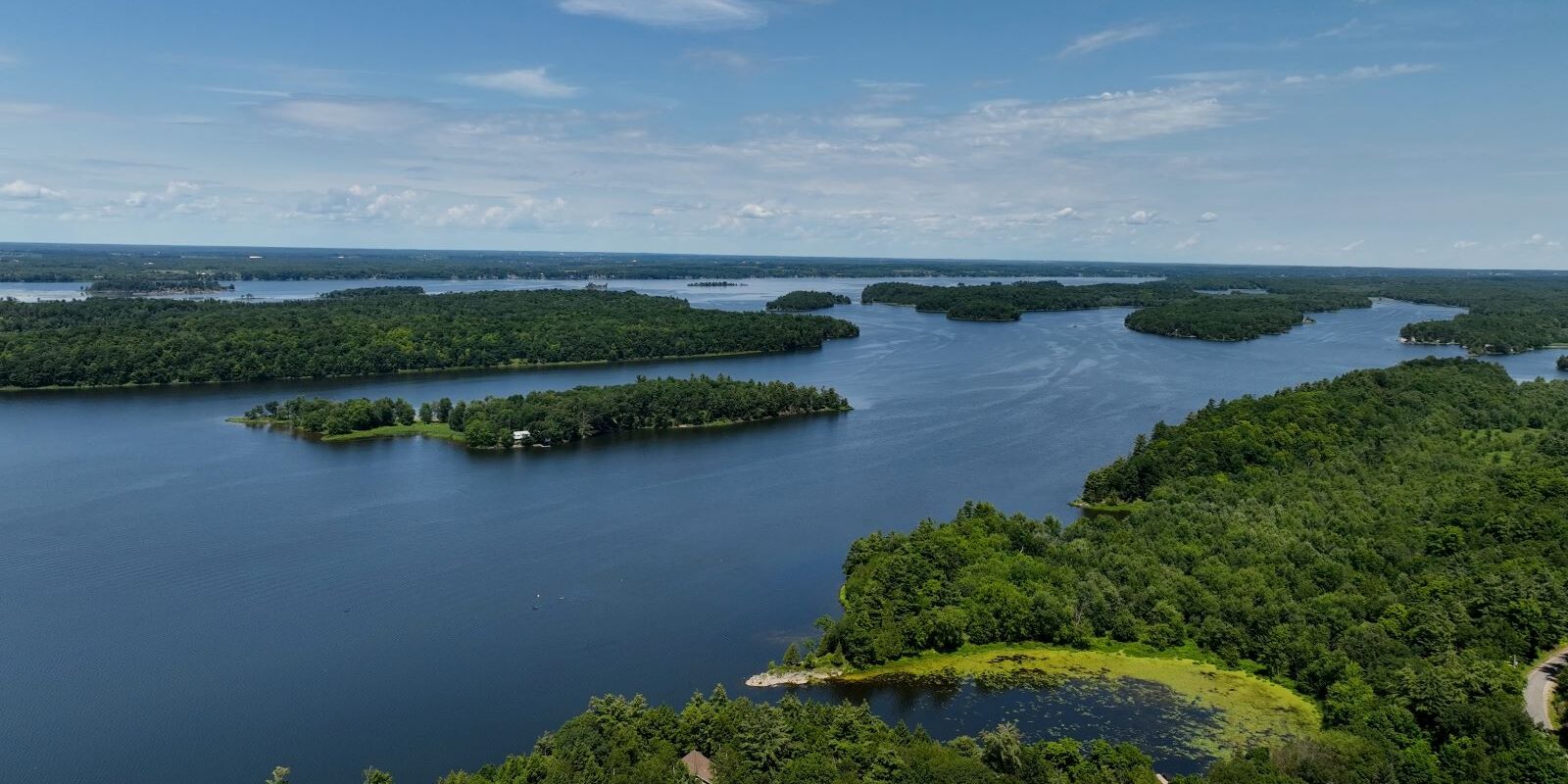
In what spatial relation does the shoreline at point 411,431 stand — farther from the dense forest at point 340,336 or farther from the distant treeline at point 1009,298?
the distant treeline at point 1009,298

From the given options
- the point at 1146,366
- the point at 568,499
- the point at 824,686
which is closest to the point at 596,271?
the point at 1146,366

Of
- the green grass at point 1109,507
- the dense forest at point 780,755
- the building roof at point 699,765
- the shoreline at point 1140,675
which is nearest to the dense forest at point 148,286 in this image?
the green grass at point 1109,507

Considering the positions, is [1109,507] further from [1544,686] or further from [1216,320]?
[1216,320]

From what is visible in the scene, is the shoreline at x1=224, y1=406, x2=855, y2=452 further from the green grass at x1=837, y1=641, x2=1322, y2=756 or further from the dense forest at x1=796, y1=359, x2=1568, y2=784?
the green grass at x1=837, y1=641, x2=1322, y2=756

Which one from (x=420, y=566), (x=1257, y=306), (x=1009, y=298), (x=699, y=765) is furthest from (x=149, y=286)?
(x=1257, y=306)

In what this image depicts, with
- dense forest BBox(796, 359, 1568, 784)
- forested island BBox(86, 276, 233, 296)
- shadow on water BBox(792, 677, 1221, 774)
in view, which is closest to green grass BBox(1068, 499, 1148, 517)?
dense forest BBox(796, 359, 1568, 784)

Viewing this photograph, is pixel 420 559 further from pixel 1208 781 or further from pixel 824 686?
pixel 1208 781

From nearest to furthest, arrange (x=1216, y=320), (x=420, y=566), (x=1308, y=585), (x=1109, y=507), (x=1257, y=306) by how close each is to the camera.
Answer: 1. (x=1308, y=585)
2. (x=420, y=566)
3. (x=1109, y=507)
4. (x=1216, y=320)
5. (x=1257, y=306)
